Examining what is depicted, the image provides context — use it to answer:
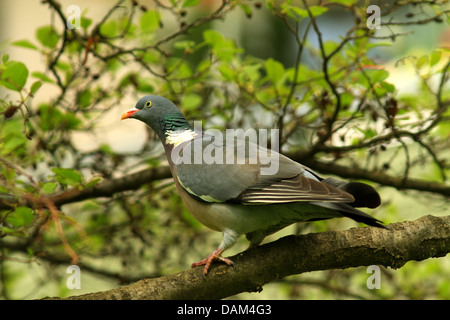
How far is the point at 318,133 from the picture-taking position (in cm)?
343

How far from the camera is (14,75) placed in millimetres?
2730

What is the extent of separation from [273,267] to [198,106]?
1.92 m

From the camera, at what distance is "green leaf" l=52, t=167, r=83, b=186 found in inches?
101

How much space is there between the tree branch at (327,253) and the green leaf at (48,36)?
6.33 ft

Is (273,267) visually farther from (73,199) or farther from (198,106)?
(198,106)

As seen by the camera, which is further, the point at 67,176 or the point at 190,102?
the point at 190,102

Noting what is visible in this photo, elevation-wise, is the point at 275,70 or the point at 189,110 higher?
the point at 275,70

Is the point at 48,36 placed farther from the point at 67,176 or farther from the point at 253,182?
the point at 253,182

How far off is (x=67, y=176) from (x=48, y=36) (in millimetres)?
1386

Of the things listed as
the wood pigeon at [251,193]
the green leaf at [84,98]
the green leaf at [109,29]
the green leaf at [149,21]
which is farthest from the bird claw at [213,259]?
the green leaf at [109,29]

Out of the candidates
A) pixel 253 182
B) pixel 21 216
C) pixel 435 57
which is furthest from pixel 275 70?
pixel 21 216

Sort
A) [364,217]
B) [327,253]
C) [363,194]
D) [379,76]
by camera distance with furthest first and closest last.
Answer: [379,76], [327,253], [363,194], [364,217]

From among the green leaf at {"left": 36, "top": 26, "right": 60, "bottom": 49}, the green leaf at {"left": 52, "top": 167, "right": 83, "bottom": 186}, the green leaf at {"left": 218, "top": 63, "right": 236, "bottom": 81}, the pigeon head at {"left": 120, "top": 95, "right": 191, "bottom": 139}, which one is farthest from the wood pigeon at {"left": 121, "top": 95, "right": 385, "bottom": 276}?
the green leaf at {"left": 36, "top": 26, "right": 60, "bottom": 49}
